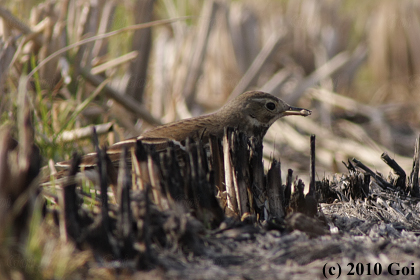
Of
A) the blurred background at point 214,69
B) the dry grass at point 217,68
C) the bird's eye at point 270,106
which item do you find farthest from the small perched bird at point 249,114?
the dry grass at point 217,68

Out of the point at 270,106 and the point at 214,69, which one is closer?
the point at 270,106

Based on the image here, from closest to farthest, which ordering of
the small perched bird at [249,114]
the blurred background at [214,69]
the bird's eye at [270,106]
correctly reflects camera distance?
the small perched bird at [249,114], the bird's eye at [270,106], the blurred background at [214,69]

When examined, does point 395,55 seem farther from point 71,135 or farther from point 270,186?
point 270,186

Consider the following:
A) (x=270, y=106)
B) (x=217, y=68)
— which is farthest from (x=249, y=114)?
(x=217, y=68)

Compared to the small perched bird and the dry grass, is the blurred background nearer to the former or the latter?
the dry grass

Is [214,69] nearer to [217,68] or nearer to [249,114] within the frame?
[217,68]

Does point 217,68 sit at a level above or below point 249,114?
above

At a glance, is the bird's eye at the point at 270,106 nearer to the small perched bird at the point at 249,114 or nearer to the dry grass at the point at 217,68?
the small perched bird at the point at 249,114

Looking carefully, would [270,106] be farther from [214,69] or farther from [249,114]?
[214,69]

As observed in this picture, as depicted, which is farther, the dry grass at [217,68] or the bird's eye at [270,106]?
the dry grass at [217,68]

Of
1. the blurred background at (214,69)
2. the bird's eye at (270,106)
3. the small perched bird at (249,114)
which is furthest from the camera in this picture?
the blurred background at (214,69)

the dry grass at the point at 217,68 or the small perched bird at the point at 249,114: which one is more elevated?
the dry grass at the point at 217,68
